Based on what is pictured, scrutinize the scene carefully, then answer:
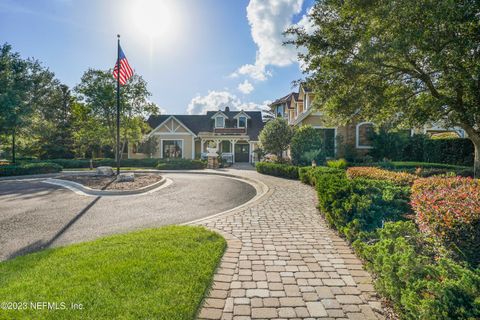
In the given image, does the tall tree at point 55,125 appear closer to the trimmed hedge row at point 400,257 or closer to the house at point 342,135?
the house at point 342,135

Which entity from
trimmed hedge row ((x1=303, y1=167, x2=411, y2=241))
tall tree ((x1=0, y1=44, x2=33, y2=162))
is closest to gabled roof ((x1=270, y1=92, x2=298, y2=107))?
trimmed hedge row ((x1=303, y1=167, x2=411, y2=241))

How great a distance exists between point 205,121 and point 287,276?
33565 mm

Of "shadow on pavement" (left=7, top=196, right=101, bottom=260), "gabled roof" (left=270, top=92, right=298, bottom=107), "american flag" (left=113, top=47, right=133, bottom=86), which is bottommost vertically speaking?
"shadow on pavement" (left=7, top=196, right=101, bottom=260)

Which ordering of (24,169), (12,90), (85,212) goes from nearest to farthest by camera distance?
(85,212), (24,169), (12,90)

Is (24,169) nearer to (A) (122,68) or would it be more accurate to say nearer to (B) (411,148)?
(A) (122,68)

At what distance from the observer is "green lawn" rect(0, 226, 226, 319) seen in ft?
8.96

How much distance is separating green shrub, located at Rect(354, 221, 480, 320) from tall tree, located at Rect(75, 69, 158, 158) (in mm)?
26572

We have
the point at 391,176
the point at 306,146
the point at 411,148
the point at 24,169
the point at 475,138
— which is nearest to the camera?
the point at 391,176

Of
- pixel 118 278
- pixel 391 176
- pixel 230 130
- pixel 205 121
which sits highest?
pixel 205 121

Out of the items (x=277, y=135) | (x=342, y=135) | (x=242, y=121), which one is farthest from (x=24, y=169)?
(x=342, y=135)

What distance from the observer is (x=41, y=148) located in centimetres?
2986

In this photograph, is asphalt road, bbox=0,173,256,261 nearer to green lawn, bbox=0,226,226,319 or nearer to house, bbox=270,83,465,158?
green lawn, bbox=0,226,226,319

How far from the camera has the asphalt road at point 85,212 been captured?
5.57 meters

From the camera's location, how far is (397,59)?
8438mm
